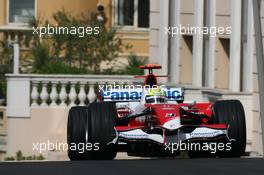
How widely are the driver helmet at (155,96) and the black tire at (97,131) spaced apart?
726 mm

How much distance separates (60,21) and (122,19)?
3843 millimetres

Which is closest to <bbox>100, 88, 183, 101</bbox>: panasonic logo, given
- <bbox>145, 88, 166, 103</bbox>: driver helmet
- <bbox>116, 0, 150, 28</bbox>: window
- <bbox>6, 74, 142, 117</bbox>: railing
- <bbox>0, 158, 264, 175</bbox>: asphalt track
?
<bbox>145, 88, 166, 103</bbox>: driver helmet

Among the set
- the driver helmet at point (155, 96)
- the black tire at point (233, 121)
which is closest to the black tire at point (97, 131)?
the driver helmet at point (155, 96)

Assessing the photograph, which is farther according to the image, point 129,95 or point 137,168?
point 129,95

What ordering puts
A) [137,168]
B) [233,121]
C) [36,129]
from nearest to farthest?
[137,168] → [233,121] → [36,129]

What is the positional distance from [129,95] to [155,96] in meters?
0.79

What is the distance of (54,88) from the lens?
90.9ft

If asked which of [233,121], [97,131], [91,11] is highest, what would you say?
[91,11]

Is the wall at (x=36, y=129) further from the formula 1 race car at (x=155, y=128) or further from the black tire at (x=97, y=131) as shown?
the black tire at (x=97, y=131)

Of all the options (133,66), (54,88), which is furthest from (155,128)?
(133,66)

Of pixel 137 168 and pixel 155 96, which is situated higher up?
pixel 155 96

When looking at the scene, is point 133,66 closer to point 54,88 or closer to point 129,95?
point 54,88

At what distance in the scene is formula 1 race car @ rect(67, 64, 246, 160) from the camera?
57.4 feet

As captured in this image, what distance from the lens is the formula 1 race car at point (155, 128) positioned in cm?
1748
